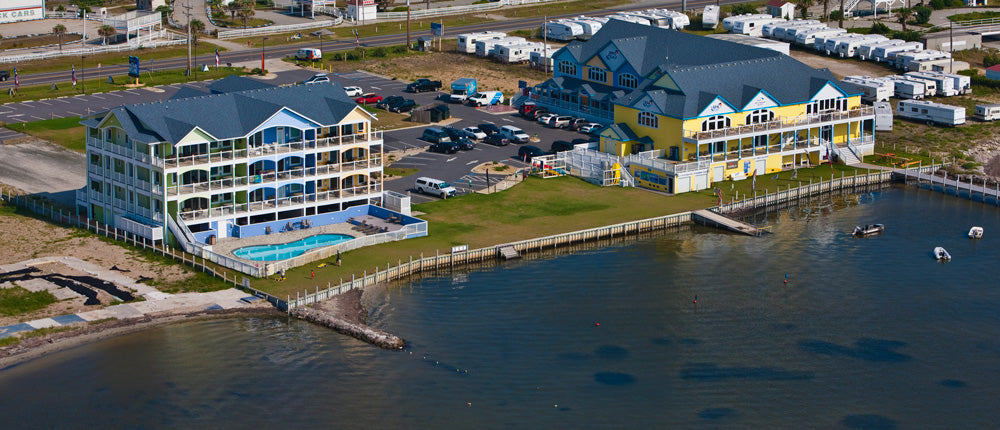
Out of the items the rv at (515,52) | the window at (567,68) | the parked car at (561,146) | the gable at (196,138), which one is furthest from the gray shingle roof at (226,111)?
the rv at (515,52)

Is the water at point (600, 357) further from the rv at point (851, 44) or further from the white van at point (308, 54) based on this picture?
the white van at point (308, 54)

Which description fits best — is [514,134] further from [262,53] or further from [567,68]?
[262,53]

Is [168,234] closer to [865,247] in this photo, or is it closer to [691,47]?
[865,247]

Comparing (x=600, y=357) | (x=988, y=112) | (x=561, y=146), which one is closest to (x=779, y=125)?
(x=561, y=146)

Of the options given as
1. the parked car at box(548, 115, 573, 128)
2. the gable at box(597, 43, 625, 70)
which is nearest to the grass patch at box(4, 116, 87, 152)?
the parked car at box(548, 115, 573, 128)

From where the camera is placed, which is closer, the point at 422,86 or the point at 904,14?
the point at 422,86

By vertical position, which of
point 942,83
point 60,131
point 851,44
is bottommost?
point 60,131

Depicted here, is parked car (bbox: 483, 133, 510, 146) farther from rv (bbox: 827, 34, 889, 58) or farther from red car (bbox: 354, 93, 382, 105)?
rv (bbox: 827, 34, 889, 58)
